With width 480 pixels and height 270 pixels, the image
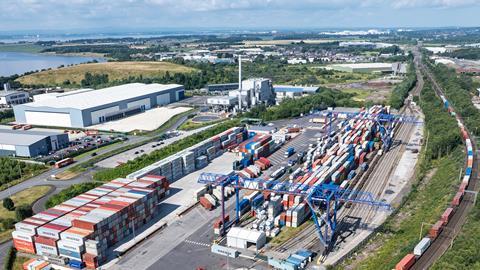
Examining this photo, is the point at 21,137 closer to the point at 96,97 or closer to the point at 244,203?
the point at 96,97

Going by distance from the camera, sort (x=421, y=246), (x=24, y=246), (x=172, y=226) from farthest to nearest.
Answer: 1. (x=172, y=226)
2. (x=24, y=246)
3. (x=421, y=246)

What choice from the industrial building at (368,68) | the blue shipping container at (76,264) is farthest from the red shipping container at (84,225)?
the industrial building at (368,68)

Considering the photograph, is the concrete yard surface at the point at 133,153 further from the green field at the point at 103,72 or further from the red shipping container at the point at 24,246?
the green field at the point at 103,72

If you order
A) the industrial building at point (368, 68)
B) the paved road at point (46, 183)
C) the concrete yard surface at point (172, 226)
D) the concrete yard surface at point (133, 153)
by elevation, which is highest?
the industrial building at point (368, 68)

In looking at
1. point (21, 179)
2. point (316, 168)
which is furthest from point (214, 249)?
point (21, 179)

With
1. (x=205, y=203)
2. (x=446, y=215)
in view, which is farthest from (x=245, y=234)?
(x=446, y=215)

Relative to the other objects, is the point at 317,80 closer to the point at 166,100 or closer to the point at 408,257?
the point at 166,100
